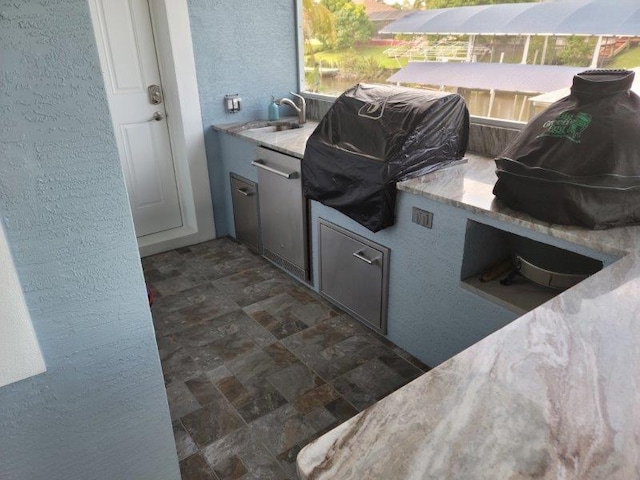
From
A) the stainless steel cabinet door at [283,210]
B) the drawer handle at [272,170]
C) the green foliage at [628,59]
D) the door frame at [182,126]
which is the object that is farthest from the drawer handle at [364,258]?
the door frame at [182,126]

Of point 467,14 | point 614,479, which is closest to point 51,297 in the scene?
point 614,479

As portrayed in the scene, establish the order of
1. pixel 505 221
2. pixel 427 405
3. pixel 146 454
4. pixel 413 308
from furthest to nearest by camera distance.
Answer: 1. pixel 413 308
2. pixel 505 221
3. pixel 146 454
4. pixel 427 405

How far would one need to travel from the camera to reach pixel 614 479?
0.66 metres

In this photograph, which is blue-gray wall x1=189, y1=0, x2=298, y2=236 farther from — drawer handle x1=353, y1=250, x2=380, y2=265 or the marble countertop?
drawer handle x1=353, y1=250, x2=380, y2=265

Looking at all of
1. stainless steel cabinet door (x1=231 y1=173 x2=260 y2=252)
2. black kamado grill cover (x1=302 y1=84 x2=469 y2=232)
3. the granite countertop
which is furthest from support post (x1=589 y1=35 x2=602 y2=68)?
stainless steel cabinet door (x1=231 y1=173 x2=260 y2=252)

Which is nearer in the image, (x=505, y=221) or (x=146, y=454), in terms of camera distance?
(x=146, y=454)

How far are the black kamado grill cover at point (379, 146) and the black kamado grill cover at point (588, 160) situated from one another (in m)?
0.55

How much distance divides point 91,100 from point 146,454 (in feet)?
3.40

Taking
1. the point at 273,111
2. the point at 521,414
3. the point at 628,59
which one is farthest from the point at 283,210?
the point at 521,414

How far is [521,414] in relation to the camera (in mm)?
771

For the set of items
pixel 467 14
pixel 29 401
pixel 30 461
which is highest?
pixel 467 14

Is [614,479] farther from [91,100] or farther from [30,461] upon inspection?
[30,461]

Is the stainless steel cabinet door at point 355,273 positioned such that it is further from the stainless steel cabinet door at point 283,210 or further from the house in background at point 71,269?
the house in background at point 71,269

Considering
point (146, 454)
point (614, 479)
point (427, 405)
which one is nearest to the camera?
point (614, 479)
